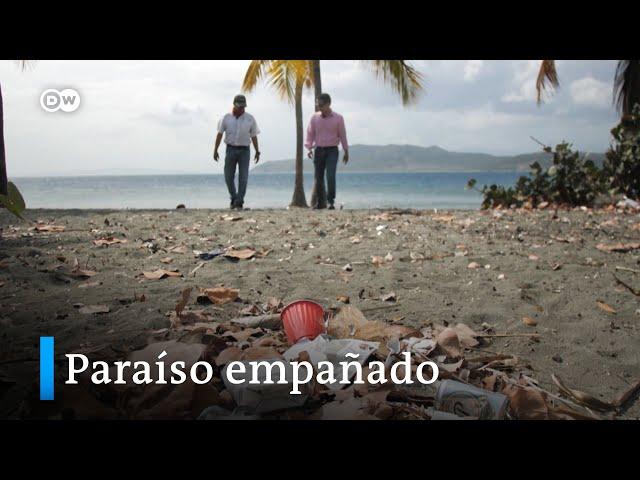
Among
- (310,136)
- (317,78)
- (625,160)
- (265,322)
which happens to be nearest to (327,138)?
(310,136)

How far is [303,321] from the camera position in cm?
223

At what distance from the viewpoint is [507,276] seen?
3.65 meters

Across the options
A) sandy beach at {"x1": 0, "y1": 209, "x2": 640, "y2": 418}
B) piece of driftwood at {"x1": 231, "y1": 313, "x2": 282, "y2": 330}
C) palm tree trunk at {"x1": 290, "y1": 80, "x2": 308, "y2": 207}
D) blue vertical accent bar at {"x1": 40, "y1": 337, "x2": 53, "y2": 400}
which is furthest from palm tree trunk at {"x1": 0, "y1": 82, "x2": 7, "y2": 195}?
palm tree trunk at {"x1": 290, "y1": 80, "x2": 308, "y2": 207}

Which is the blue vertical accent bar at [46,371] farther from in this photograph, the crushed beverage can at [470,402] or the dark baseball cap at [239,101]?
the dark baseball cap at [239,101]

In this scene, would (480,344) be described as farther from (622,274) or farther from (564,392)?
(622,274)

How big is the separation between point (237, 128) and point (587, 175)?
5.66 meters

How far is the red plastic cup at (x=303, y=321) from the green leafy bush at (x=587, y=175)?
7245 millimetres

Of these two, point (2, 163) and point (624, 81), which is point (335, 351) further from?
point (624, 81)

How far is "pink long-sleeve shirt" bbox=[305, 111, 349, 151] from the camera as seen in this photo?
25.6ft

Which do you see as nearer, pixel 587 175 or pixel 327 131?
pixel 327 131

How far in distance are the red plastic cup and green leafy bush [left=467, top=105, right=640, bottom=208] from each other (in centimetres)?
724
